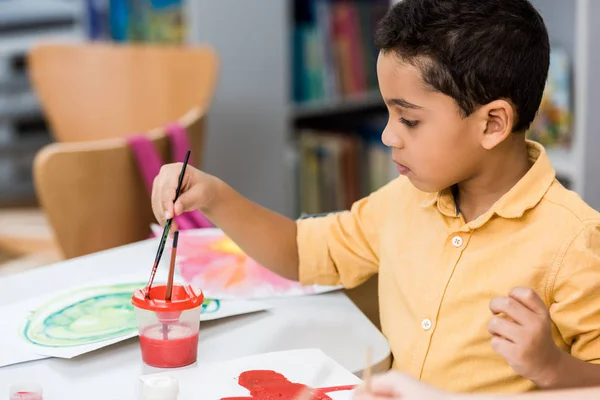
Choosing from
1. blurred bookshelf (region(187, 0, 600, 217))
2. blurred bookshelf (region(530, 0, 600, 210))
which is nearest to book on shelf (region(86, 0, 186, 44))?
blurred bookshelf (region(187, 0, 600, 217))

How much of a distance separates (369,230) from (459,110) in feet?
0.86

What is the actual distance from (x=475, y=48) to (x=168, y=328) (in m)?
0.45

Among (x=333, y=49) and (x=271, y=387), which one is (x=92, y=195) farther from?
(x=333, y=49)

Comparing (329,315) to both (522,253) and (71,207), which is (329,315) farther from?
(71,207)

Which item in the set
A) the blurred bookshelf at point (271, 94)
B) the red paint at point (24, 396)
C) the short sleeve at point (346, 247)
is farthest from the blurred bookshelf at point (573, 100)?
the red paint at point (24, 396)

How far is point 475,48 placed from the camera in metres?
0.88

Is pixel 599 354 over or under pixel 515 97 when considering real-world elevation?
under

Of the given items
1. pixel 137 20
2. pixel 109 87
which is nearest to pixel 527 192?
pixel 109 87

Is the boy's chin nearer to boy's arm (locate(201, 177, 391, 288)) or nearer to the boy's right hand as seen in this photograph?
boy's arm (locate(201, 177, 391, 288))

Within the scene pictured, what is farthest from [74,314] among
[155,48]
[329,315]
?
[155,48]

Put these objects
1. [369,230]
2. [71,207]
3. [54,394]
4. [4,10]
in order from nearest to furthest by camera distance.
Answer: [54,394] < [369,230] < [71,207] < [4,10]

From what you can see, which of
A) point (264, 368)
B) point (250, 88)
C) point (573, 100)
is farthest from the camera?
point (250, 88)

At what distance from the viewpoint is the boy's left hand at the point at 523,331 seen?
0.74m

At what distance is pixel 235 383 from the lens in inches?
32.3
